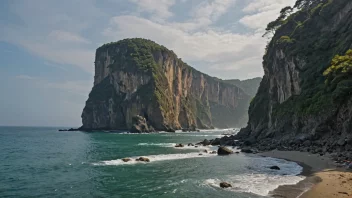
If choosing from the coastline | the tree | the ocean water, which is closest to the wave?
the ocean water

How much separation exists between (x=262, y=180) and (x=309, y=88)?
33226 millimetres

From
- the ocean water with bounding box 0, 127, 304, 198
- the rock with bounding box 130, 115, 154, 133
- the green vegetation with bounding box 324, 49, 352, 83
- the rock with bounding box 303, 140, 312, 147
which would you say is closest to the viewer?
the ocean water with bounding box 0, 127, 304, 198

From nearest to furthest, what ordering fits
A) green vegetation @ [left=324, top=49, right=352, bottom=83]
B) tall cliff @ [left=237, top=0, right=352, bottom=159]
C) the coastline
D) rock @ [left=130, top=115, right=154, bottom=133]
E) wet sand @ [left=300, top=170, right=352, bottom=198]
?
wet sand @ [left=300, top=170, right=352, bottom=198] < the coastline < tall cliff @ [left=237, top=0, right=352, bottom=159] < green vegetation @ [left=324, top=49, right=352, bottom=83] < rock @ [left=130, top=115, right=154, bottom=133]

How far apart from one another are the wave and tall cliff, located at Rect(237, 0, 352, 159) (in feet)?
22.5

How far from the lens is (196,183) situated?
839 inches

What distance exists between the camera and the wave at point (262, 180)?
61.8 feet

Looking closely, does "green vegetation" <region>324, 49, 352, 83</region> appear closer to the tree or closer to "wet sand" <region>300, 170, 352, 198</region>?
"wet sand" <region>300, 170, 352, 198</region>

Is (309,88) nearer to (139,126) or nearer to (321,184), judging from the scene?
(321,184)

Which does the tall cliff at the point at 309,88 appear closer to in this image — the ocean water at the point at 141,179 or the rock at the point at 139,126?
the ocean water at the point at 141,179

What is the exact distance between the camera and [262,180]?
21.8 metres

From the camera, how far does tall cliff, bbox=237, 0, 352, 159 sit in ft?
116

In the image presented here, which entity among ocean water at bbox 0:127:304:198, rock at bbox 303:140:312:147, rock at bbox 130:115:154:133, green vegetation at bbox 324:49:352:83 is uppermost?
green vegetation at bbox 324:49:352:83

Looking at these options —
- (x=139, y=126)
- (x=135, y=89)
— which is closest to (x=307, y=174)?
(x=139, y=126)

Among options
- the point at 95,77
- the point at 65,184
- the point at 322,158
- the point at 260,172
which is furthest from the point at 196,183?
the point at 95,77
